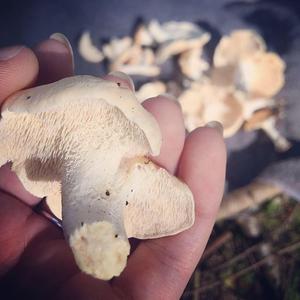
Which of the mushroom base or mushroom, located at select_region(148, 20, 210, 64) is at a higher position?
the mushroom base

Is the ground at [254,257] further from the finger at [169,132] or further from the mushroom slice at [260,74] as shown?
the finger at [169,132]

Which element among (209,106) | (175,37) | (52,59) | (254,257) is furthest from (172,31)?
(254,257)

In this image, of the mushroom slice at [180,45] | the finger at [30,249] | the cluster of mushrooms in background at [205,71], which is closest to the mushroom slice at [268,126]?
the cluster of mushrooms in background at [205,71]

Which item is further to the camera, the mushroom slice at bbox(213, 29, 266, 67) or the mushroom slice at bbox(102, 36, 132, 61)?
the mushroom slice at bbox(102, 36, 132, 61)

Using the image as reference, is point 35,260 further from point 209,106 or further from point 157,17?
point 157,17

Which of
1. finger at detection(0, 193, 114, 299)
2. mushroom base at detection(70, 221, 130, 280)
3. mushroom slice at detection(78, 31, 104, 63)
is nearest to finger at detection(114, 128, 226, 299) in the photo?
finger at detection(0, 193, 114, 299)

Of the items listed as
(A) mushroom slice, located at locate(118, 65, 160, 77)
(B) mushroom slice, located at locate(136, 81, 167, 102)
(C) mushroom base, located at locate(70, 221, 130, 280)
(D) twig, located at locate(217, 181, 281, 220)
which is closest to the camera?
(C) mushroom base, located at locate(70, 221, 130, 280)

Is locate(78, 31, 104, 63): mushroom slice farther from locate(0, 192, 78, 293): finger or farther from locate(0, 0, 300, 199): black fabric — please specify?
locate(0, 192, 78, 293): finger

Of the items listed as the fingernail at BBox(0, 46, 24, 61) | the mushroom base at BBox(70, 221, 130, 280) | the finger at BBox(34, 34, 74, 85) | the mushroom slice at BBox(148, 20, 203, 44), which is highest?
the fingernail at BBox(0, 46, 24, 61)
